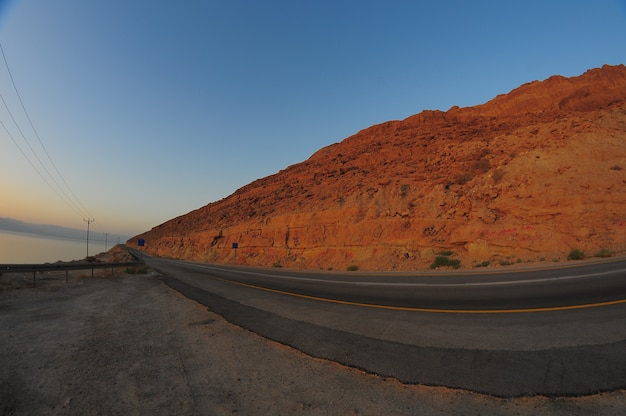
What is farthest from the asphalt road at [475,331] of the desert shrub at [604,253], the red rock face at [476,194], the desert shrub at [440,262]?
the red rock face at [476,194]

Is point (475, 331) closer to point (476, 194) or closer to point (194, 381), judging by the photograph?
point (194, 381)

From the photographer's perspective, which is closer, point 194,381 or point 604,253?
point 194,381

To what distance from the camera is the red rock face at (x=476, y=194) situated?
20.8 metres

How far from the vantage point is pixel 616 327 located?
18.0 ft

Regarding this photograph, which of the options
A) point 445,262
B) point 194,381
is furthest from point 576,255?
point 194,381

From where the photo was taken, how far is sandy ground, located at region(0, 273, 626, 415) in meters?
3.57

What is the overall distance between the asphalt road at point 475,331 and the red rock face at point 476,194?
433 inches

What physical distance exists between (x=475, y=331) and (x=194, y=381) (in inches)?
196

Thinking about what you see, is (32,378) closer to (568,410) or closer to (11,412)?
(11,412)

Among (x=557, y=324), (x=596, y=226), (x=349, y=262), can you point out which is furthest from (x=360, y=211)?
(x=557, y=324)

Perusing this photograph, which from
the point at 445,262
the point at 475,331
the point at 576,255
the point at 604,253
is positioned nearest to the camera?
the point at 475,331

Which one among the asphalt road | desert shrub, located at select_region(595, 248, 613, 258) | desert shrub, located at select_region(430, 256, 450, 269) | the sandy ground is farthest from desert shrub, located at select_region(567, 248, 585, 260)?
the sandy ground

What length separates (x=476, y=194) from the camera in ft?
82.9

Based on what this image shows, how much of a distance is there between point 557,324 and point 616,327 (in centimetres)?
84
